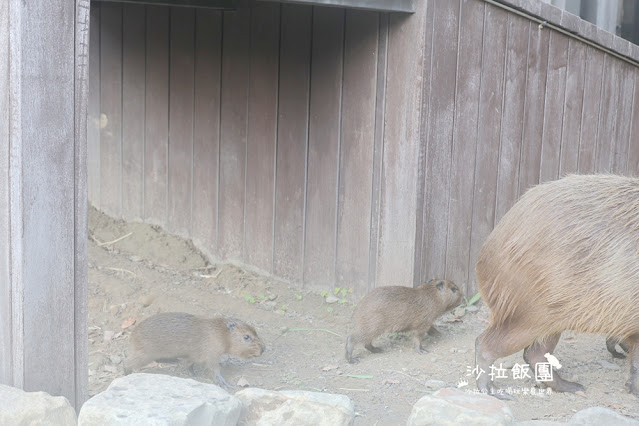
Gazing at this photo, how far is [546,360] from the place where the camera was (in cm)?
443

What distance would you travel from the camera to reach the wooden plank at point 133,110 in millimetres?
7500

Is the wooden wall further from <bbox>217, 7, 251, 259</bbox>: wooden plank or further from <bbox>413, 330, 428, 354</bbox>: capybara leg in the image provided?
<bbox>413, 330, 428, 354</bbox>: capybara leg

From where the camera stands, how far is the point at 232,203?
6.66 meters

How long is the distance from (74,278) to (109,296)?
7.59 feet

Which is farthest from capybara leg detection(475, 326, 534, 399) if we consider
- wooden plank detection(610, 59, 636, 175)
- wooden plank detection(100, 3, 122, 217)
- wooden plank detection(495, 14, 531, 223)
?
wooden plank detection(100, 3, 122, 217)

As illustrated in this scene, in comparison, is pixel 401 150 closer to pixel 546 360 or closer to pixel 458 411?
pixel 546 360

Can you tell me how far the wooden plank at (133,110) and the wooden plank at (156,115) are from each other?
0.08 metres

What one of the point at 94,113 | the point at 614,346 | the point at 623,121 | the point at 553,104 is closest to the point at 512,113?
the point at 553,104

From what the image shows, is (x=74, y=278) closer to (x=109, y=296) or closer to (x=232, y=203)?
(x=109, y=296)

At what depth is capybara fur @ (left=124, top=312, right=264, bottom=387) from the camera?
14.4ft

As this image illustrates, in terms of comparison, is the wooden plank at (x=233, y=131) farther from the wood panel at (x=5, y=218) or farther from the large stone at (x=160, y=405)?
the large stone at (x=160, y=405)

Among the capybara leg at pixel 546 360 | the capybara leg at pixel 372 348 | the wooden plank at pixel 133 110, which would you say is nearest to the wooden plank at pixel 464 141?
the capybara leg at pixel 372 348

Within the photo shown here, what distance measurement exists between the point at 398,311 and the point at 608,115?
9.23 ft

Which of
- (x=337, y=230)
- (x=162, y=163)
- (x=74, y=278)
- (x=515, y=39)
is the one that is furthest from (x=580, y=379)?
(x=162, y=163)
